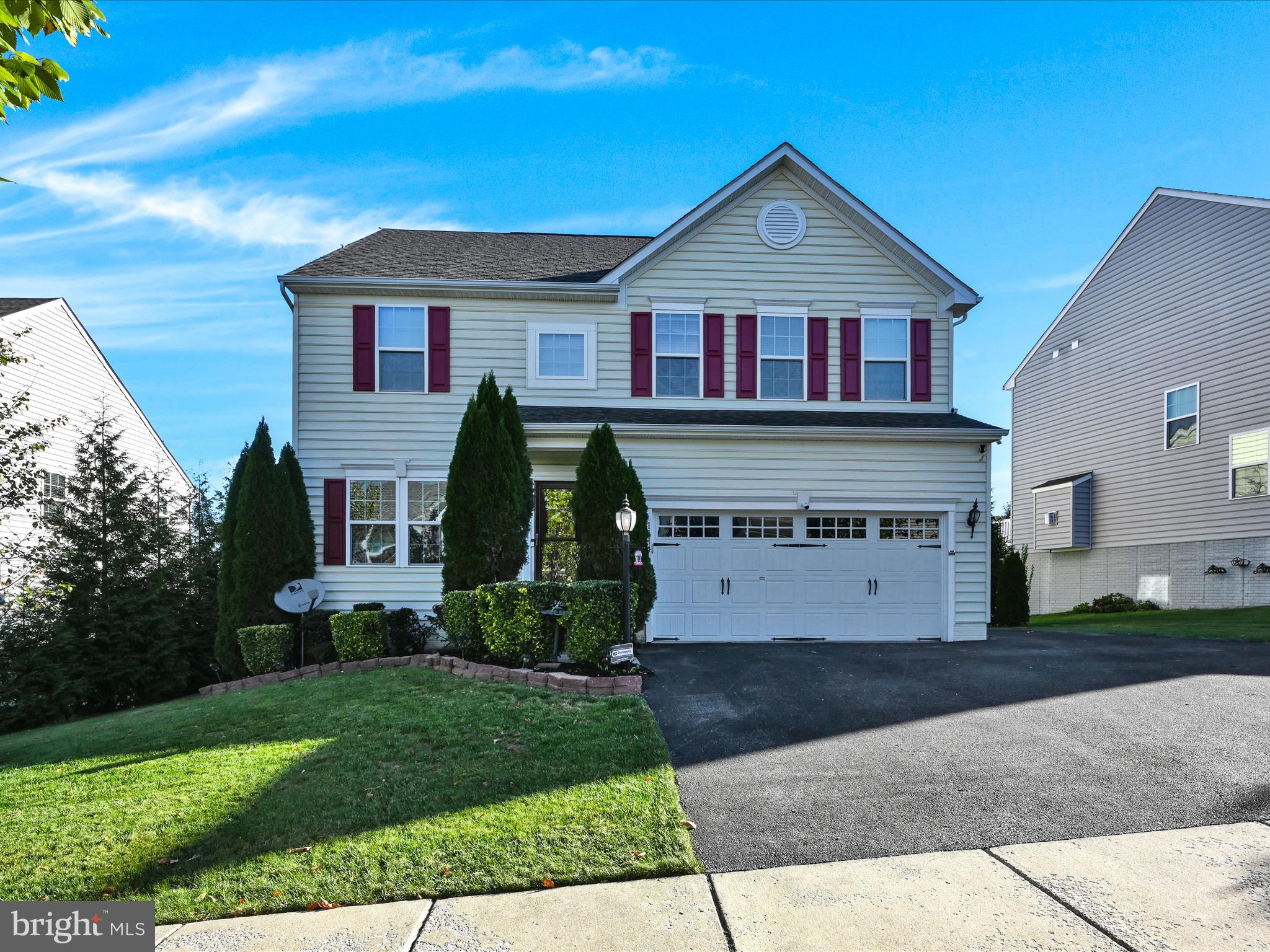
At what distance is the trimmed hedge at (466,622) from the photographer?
10258 mm

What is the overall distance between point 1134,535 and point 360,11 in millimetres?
20002

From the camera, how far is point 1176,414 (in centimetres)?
1869

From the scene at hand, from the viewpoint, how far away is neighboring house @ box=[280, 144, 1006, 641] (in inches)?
512

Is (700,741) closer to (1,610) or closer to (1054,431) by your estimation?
(1,610)

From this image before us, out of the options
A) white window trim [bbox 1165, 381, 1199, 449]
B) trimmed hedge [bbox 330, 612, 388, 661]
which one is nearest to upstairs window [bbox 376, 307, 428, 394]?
trimmed hedge [bbox 330, 612, 388, 661]

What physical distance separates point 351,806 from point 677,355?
9.98 meters

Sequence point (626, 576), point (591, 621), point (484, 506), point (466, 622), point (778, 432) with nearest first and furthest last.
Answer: point (591, 621) < point (626, 576) < point (466, 622) < point (484, 506) < point (778, 432)

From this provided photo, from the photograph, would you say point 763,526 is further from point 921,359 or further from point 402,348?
point 402,348

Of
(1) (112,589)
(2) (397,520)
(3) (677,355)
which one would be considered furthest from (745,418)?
(1) (112,589)

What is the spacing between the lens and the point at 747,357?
1403 cm

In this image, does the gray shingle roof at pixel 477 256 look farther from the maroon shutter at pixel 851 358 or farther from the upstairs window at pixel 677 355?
the maroon shutter at pixel 851 358

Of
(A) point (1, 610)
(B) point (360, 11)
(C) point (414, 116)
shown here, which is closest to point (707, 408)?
(C) point (414, 116)

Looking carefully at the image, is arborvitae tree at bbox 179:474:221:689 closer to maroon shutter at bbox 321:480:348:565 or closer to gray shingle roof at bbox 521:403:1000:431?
maroon shutter at bbox 321:480:348:565

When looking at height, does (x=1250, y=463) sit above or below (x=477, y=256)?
below
